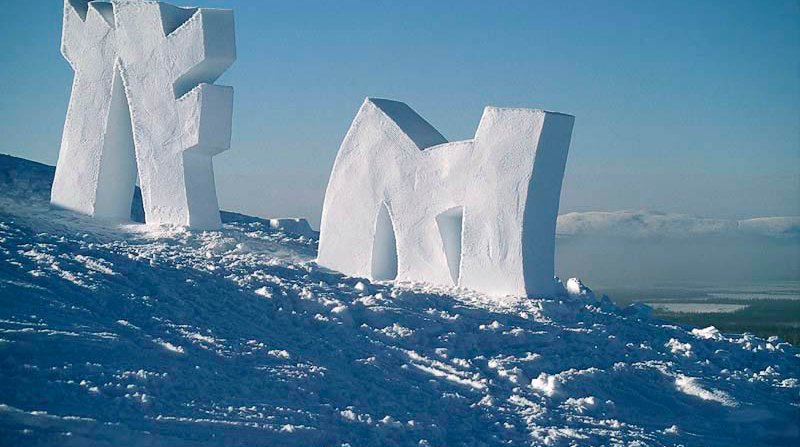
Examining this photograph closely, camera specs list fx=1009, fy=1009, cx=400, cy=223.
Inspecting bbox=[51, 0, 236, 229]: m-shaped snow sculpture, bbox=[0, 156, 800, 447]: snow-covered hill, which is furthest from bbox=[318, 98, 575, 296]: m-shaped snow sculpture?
bbox=[51, 0, 236, 229]: m-shaped snow sculpture

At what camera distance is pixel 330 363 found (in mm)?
10992

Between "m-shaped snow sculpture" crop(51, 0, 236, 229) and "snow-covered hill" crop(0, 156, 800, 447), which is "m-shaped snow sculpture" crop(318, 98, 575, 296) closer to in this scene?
"snow-covered hill" crop(0, 156, 800, 447)

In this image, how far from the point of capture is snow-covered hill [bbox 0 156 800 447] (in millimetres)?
8953

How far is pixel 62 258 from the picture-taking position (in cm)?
1287

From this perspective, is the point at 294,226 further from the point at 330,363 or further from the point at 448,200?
the point at 330,363

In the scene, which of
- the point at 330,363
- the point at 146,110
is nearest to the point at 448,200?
the point at 330,363

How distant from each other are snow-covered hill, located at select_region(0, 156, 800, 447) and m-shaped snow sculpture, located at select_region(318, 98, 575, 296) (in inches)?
24.5

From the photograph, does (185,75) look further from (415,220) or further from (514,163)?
(514,163)

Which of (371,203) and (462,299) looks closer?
(462,299)

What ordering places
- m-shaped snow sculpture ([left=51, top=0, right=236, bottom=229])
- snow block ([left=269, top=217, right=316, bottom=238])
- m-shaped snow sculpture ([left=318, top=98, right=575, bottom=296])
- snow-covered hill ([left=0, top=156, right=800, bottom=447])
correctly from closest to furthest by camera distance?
snow-covered hill ([left=0, top=156, right=800, bottom=447]), m-shaped snow sculpture ([left=318, top=98, right=575, bottom=296]), m-shaped snow sculpture ([left=51, top=0, right=236, bottom=229]), snow block ([left=269, top=217, right=316, bottom=238])

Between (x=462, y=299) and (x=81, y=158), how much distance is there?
8035 millimetres

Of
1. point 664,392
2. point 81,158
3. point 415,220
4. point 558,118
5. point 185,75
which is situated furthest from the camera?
point 81,158

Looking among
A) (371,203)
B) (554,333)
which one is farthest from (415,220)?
(554,333)

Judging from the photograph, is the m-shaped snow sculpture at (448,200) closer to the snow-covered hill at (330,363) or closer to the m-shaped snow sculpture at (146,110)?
the snow-covered hill at (330,363)
